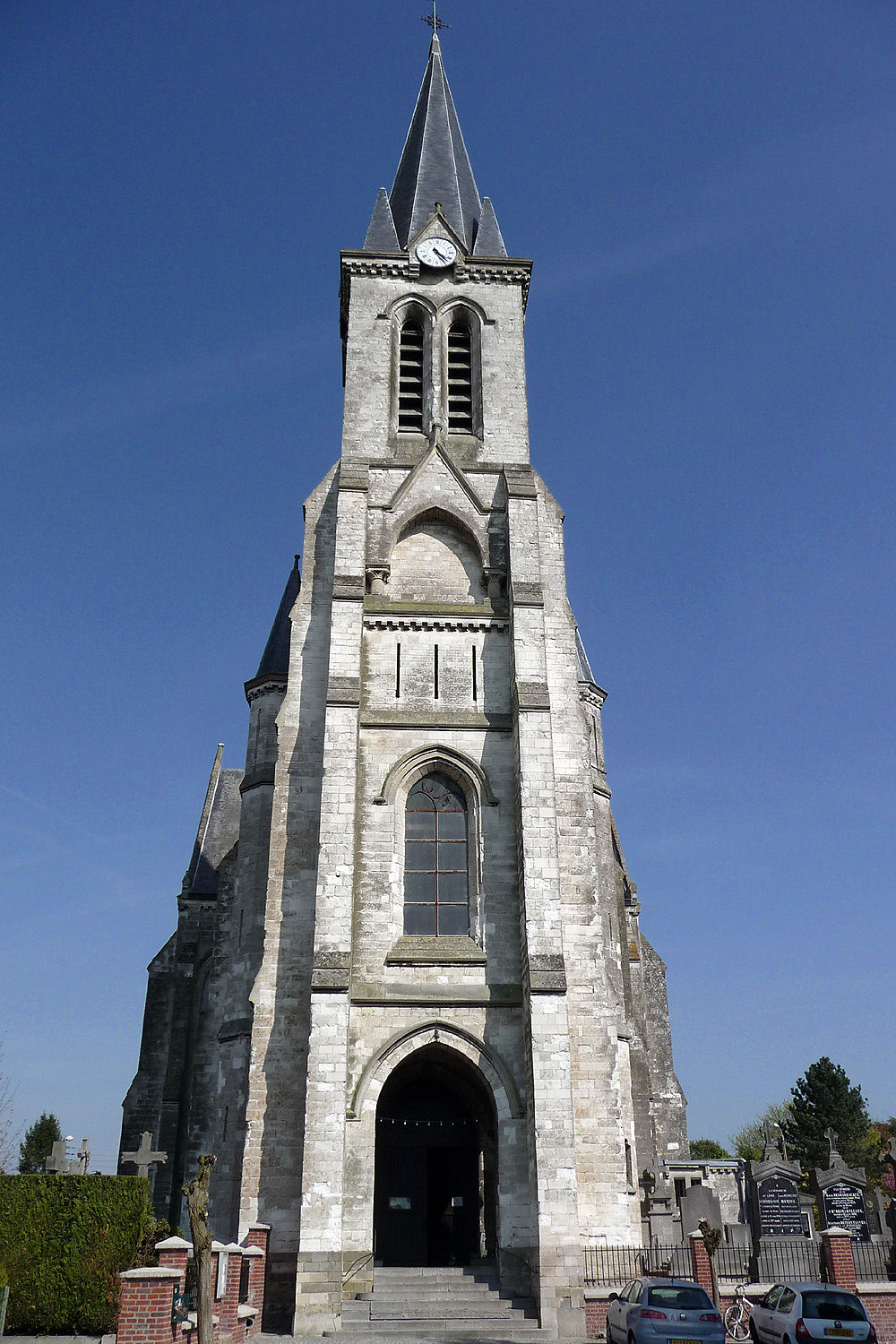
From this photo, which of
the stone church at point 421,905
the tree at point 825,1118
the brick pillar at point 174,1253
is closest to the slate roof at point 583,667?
the stone church at point 421,905

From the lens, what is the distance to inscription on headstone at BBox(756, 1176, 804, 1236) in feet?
62.7

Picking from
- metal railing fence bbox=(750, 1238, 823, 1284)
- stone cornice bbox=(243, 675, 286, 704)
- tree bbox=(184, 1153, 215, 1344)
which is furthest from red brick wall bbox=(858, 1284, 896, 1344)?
stone cornice bbox=(243, 675, 286, 704)

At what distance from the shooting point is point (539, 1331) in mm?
15570

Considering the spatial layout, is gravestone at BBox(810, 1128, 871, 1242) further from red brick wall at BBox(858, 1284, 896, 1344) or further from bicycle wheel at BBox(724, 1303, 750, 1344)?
bicycle wheel at BBox(724, 1303, 750, 1344)

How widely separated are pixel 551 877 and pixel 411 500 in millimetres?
9645

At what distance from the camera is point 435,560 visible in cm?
2394

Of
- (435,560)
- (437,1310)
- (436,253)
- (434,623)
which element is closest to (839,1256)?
(437,1310)

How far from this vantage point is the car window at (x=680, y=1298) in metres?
13.1

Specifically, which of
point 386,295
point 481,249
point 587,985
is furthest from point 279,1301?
point 481,249

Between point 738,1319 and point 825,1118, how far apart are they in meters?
38.4

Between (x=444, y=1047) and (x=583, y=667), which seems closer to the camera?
(x=444, y=1047)

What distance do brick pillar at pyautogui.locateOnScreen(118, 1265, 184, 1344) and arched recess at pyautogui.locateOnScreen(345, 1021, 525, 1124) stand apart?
23.0 feet

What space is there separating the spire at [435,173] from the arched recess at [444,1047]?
68.4 feet

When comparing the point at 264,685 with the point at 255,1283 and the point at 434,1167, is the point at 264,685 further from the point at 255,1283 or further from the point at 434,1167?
the point at 255,1283
